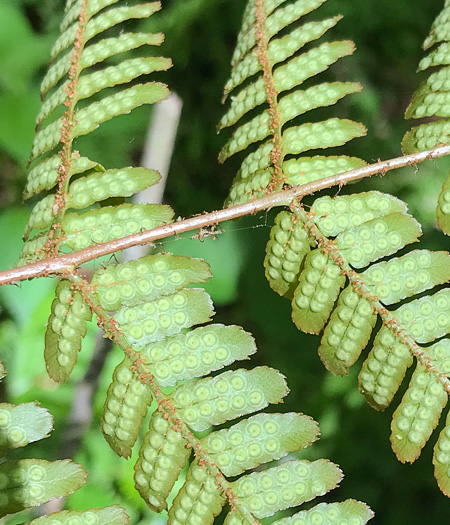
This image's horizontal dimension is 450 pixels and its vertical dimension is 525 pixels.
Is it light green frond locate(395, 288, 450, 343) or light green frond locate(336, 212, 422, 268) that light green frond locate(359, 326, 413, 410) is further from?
light green frond locate(336, 212, 422, 268)

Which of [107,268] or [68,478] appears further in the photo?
[107,268]

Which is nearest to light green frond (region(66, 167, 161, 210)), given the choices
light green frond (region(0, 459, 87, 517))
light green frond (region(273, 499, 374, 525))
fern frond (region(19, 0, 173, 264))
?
fern frond (region(19, 0, 173, 264))

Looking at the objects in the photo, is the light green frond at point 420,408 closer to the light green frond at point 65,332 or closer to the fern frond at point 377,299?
the fern frond at point 377,299

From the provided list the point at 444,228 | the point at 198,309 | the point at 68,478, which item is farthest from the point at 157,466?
the point at 444,228

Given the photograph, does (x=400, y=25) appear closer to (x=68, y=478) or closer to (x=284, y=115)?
(x=284, y=115)

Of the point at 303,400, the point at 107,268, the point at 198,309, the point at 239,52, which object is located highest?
the point at 239,52

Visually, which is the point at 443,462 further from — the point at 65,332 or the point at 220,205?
the point at 220,205
